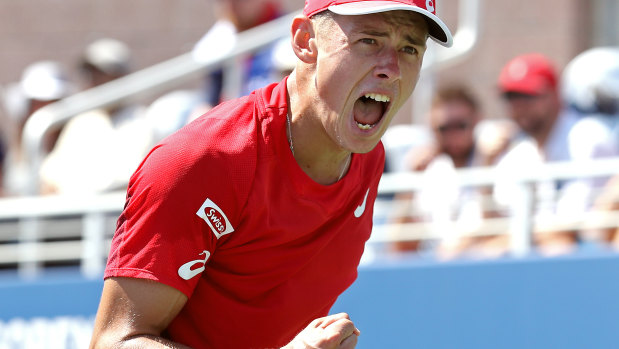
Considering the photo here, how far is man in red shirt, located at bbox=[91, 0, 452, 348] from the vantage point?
8.02 feet

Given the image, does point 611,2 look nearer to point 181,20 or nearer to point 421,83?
point 421,83

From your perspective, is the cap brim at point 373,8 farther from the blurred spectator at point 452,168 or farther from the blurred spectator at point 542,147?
the blurred spectator at point 452,168

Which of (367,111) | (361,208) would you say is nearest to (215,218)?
(367,111)

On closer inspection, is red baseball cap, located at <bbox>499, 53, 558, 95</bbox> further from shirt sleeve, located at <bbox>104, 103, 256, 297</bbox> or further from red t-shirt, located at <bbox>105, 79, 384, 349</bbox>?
shirt sleeve, located at <bbox>104, 103, 256, 297</bbox>

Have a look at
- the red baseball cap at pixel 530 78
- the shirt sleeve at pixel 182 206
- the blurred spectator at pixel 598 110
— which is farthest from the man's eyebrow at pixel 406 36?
the red baseball cap at pixel 530 78

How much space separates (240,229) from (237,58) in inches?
133

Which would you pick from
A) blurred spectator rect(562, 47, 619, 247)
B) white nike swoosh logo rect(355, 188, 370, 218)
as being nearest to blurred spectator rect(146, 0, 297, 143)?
blurred spectator rect(562, 47, 619, 247)

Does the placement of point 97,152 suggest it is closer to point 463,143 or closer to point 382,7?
point 463,143

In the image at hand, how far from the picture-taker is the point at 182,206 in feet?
8.02

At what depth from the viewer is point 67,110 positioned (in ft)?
18.9

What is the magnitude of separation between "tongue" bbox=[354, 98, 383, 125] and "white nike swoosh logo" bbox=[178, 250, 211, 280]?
0.53m

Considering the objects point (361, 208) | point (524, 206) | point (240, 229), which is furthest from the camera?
point (524, 206)

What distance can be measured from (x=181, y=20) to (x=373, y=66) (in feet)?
22.5

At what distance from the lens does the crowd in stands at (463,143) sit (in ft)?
16.0
